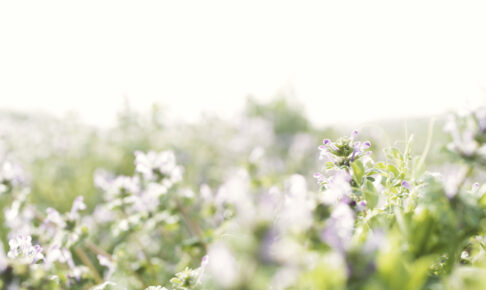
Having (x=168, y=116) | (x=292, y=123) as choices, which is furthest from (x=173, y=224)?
(x=292, y=123)

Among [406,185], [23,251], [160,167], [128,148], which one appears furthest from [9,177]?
[128,148]

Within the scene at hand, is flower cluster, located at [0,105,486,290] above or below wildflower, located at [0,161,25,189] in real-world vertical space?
below

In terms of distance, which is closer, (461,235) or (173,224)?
(461,235)

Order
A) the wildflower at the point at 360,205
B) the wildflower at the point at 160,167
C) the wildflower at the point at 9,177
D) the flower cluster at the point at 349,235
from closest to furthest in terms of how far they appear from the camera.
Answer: the flower cluster at the point at 349,235, the wildflower at the point at 360,205, the wildflower at the point at 160,167, the wildflower at the point at 9,177

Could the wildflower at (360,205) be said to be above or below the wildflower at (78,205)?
below

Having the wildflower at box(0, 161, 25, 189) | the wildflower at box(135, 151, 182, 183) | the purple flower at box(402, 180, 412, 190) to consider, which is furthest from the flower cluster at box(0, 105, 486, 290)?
the wildflower at box(0, 161, 25, 189)

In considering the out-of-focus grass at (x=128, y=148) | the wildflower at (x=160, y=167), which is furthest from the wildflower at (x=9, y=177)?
the out-of-focus grass at (x=128, y=148)

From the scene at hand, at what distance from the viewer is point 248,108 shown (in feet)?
34.1

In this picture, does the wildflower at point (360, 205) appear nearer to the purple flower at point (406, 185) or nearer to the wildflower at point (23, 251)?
the purple flower at point (406, 185)

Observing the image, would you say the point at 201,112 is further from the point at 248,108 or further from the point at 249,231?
the point at 249,231

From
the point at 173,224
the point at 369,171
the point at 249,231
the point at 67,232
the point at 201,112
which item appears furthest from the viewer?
the point at 201,112

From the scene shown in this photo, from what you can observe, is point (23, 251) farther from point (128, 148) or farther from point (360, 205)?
point (128, 148)

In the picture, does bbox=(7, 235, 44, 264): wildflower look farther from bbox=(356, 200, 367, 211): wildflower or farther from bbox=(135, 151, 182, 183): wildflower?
bbox=(356, 200, 367, 211): wildflower

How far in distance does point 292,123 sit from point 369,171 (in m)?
8.59
